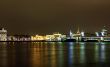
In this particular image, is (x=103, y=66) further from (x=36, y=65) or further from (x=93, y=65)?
(x=36, y=65)

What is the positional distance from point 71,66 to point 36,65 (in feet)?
9.98

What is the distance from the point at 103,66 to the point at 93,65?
3.37ft

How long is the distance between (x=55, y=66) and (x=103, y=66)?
4.18m

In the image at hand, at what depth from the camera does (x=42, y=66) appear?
28.5 m

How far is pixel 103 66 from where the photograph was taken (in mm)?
29078

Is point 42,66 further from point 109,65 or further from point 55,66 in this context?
point 109,65

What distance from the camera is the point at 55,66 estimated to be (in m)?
28.7

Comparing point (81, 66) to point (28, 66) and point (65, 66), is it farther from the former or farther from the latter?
point (28, 66)

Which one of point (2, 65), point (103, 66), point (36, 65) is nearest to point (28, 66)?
point (36, 65)

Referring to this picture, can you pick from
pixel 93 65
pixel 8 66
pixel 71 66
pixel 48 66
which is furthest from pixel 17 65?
pixel 93 65

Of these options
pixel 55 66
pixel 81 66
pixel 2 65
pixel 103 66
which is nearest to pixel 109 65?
pixel 103 66

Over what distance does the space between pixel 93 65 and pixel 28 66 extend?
19.0ft

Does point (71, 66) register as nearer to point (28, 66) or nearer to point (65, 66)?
point (65, 66)

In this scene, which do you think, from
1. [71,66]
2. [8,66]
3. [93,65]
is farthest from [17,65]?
[93,65]
